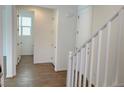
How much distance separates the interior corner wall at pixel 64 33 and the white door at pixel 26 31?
3.08 metres

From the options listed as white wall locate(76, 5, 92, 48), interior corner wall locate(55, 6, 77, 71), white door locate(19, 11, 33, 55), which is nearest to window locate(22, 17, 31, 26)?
white door locate(19, 11, 33, 55)

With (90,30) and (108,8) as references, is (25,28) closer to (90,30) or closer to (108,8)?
(90,30)

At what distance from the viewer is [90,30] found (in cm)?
459

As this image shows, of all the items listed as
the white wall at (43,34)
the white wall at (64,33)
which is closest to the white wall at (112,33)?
the white wall at (64,33)

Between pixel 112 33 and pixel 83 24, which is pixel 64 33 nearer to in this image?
pixel 83 24

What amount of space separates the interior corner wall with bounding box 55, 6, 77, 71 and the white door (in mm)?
3075

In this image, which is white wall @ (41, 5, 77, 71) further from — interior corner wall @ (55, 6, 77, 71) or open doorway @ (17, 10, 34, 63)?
open doorway @ (17, 10, 34, 63)

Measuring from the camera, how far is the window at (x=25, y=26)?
27.4 feet

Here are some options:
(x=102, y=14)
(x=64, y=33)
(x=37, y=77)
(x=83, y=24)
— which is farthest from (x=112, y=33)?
(x=37, y=77)

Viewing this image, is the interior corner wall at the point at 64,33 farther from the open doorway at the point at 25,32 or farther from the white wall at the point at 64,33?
the open doorway at the point at 25,32

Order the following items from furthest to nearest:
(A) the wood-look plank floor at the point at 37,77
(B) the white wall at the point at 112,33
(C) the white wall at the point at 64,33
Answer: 1. (C) the white wall at the point at 64,33
2. (A) the wood-look plank floor at the point at 37,77
3. (B) the white wall at the point at 112,33

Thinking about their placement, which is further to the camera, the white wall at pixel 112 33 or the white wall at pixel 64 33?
the white wall at pixel 64 33
